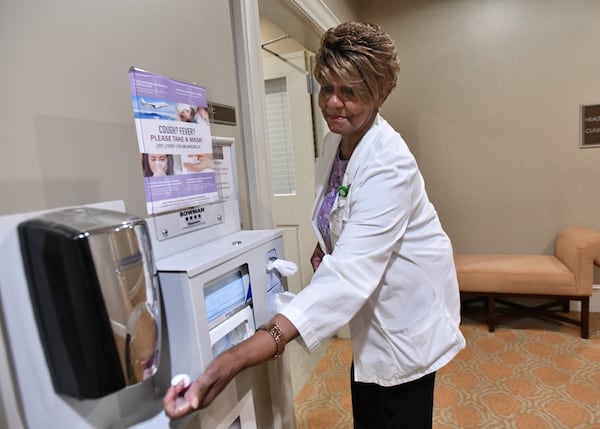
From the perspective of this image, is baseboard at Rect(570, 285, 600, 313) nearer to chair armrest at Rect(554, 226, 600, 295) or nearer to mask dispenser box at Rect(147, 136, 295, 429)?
chair armrest at Rect(554, 226, 600, 295)

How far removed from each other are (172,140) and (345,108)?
0.41 metres

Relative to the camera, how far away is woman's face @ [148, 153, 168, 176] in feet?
2.41

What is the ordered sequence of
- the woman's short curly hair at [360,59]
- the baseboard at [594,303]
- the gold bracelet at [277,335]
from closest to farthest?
the gold bracelet at [277,335] < the woman's short curly hair at [360,59] < the baseboard at [594,303]

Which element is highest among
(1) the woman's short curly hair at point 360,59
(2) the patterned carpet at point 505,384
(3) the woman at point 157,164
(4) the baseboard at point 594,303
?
(1) the woman's short curly hair at point 360,59

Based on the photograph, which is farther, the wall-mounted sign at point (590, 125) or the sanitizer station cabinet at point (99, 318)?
the wall-mounted sign at point (590, 125)

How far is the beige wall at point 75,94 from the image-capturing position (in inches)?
21.7

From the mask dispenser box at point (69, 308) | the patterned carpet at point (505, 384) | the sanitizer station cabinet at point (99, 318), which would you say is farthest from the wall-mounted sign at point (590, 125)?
the mask dispenser box at point (69, 308)

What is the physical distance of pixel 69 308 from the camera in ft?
1.60

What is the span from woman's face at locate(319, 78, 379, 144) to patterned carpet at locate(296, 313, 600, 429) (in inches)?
58.2

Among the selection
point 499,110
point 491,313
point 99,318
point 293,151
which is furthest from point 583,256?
point 99,318

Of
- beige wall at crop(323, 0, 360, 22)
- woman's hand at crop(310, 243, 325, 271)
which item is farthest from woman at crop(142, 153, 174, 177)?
beige wall at crop(323, 0, 360, 22)

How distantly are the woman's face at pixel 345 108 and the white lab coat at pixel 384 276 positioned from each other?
0.04 metres

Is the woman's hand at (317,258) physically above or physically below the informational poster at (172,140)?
A: below

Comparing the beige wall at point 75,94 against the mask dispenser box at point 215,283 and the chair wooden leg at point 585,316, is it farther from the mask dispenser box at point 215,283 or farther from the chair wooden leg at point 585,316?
the chair wooden leg at point 585,316
